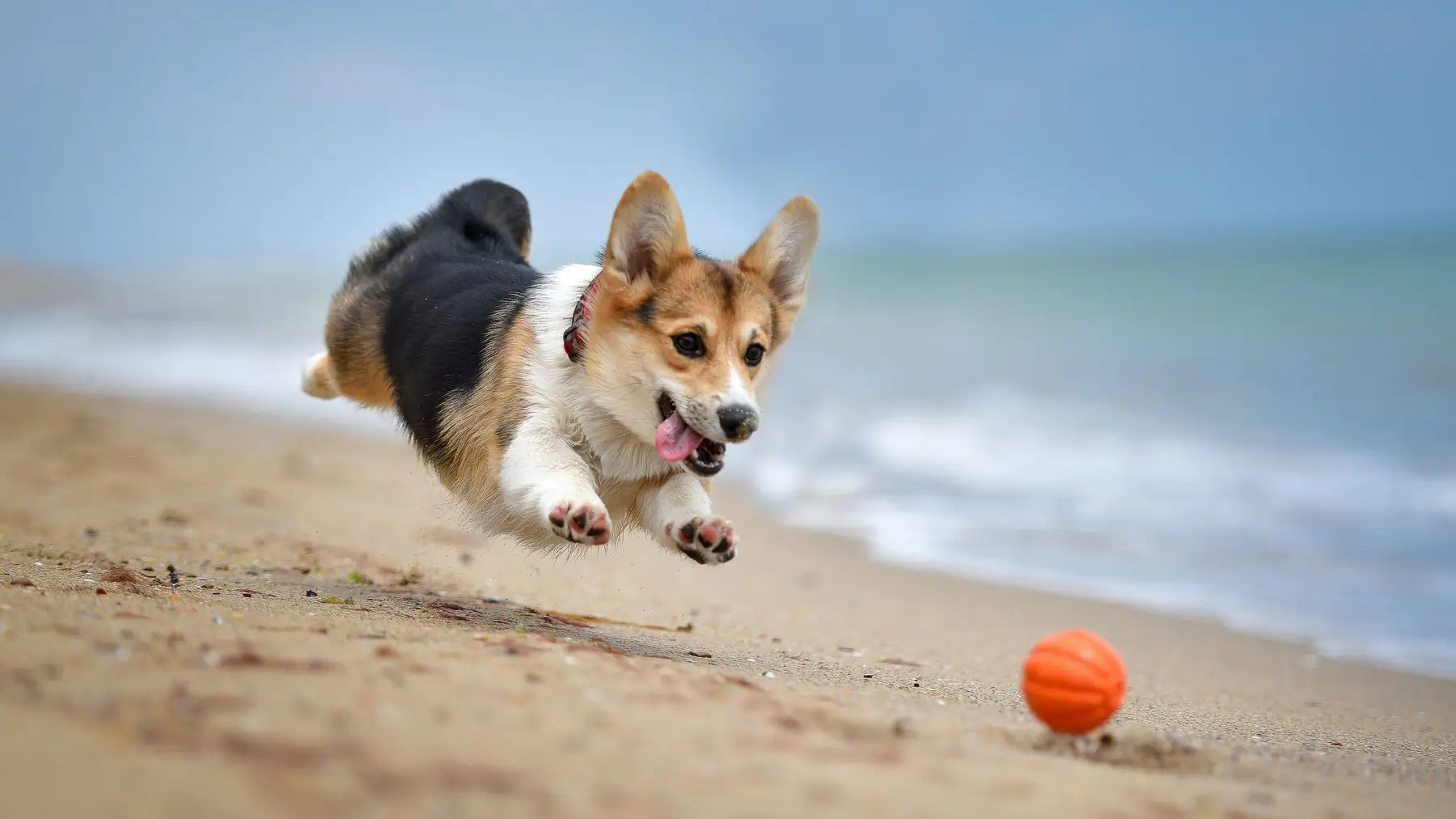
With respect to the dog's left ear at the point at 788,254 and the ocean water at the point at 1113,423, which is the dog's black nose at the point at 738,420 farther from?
the ocean water at the point at 1113,423

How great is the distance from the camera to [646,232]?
4090 mm

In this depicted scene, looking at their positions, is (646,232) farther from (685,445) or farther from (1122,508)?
(1122,508)

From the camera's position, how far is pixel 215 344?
17359 millimetres

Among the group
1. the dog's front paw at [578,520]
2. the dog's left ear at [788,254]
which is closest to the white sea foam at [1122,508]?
the dog's left ear at [788,254]

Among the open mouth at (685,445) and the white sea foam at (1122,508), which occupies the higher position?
the white sea foam at (1122,508)

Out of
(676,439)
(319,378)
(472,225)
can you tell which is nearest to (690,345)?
(676,439)

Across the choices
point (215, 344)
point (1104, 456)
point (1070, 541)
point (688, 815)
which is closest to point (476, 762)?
point (688, 815)

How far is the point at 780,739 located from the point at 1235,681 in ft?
10.2

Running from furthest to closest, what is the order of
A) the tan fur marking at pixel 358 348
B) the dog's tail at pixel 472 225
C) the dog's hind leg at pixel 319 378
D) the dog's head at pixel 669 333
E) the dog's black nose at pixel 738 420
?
the dog's hind leg at pixel 319 378 → the dog's tail at pixel 472 225 → the tan fur marking at pixel 358 348 → the dog's head at pixel 669 333 → the dog's black nose at pixel 738 420

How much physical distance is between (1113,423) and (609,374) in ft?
27.0

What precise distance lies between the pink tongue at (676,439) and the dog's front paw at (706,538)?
0.22 m

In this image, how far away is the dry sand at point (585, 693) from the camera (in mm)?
2254

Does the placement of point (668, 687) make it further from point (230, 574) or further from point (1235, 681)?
point (1235, 681)

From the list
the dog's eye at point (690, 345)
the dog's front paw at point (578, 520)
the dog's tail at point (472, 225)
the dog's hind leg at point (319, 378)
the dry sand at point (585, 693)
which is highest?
the dog's tail at point (472, 225)
